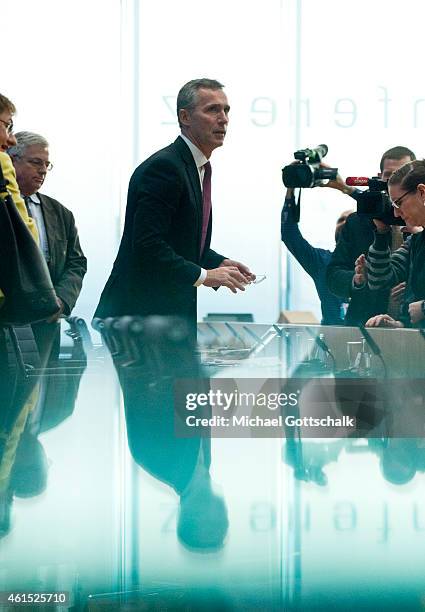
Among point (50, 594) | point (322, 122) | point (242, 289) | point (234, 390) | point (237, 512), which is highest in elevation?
point (322, 122)

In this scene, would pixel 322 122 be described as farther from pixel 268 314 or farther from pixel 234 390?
pixel 234 390

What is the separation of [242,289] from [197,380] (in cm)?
23

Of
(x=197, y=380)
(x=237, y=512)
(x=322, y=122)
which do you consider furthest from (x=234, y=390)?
(x=322, y=122)

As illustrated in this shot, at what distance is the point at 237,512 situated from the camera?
8.75 ft

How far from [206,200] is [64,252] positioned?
0.34 metres

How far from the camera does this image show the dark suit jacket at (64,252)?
107 inches

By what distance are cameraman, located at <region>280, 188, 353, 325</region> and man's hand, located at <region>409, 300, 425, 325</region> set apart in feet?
0.54

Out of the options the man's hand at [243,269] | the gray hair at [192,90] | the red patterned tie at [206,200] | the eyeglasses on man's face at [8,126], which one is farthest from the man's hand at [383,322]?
the eyeglasses on man's face at [8,126]

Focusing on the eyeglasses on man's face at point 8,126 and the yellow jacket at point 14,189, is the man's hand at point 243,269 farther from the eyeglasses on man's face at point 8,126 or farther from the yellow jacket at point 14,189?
the eyeglasses on man's face at point 8,126

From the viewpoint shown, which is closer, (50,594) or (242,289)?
(50,594)

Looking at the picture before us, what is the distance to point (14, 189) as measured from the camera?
8.87 feet

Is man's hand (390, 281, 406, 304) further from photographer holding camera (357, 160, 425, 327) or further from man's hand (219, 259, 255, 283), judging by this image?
man's hand (219, 259, 255, 283)

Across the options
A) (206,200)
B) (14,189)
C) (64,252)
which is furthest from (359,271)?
(14,189)

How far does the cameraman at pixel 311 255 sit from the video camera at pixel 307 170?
0.09ft
